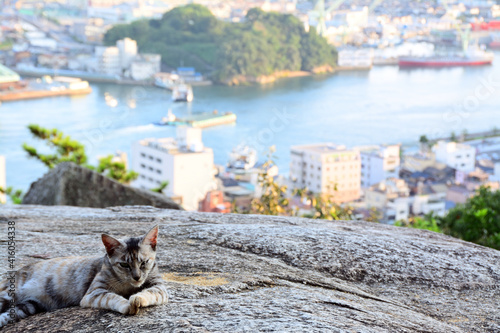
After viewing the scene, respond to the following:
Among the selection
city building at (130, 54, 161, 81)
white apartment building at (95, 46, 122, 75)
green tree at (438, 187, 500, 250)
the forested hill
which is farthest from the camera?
the forested hill

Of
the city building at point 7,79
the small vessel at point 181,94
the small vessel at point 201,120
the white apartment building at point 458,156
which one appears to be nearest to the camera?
the white apartment building at point 458,156

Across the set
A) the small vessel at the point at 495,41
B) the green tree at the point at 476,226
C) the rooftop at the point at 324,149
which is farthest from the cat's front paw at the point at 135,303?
the small vessel at the point at 495,41

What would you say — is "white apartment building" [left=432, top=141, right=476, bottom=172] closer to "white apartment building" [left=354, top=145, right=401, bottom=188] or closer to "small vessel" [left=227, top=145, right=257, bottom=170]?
"white apartment building" [left=354, top=145, right=401, bottom=188]

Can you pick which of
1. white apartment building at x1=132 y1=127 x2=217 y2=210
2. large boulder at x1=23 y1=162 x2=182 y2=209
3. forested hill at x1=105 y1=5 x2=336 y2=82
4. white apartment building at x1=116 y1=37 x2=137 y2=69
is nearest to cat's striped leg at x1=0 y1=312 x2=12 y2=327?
large boulder at x1=23 y1=162 x2=182 y2=209

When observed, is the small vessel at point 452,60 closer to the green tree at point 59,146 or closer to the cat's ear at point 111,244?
the green tree at point 59,146

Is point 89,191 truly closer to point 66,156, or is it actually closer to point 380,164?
point 66,156
